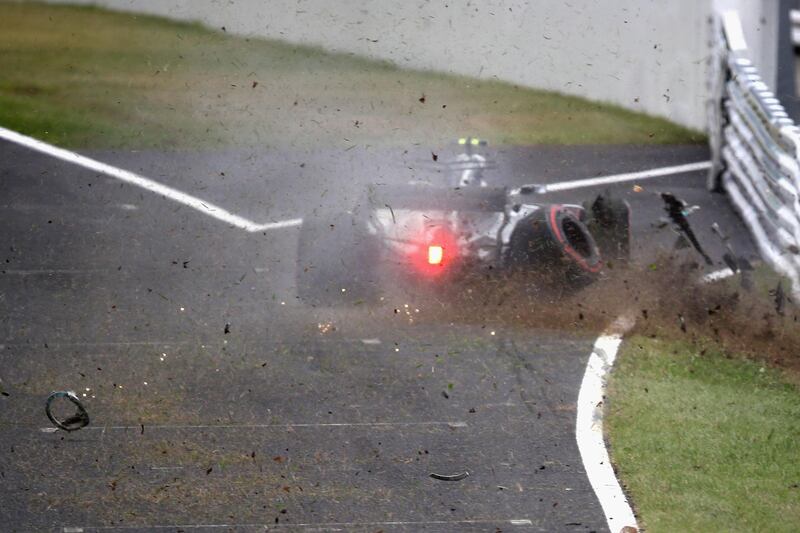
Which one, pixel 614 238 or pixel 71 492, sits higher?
pixel 71 492

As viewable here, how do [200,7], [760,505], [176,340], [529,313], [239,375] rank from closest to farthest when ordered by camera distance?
[760,505] → [239,375] → [176,340] → [529,313] → [200,7]

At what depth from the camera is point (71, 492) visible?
581cm

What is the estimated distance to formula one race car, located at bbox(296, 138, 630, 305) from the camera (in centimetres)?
862

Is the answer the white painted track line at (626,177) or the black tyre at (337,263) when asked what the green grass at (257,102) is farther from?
the black tyre at (337,263)

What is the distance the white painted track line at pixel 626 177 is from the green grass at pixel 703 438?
3527 millimetres

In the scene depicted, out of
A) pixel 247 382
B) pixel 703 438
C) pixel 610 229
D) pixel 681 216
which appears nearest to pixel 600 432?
pixel 703 438

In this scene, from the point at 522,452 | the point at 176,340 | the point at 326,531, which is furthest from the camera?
the point at 176,340

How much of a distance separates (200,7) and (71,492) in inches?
324

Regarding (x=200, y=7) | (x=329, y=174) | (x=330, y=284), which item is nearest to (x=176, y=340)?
(x=330, y=284)

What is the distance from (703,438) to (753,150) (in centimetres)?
458

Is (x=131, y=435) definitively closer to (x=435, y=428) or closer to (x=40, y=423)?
(x=40, y=423)

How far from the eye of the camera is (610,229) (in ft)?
30.3

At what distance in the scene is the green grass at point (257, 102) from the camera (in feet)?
39.8

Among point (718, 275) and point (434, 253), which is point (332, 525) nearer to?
point (434, 253)
